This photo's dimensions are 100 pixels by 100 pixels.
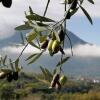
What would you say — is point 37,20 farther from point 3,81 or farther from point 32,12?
point 3,81

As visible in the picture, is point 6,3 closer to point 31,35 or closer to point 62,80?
point 31,35

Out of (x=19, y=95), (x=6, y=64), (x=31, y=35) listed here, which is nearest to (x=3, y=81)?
(x=6, y=64)

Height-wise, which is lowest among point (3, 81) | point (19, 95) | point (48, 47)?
point (19, 95)

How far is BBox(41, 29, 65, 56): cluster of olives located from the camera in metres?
0.71

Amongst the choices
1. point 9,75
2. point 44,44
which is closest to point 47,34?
point 44,44

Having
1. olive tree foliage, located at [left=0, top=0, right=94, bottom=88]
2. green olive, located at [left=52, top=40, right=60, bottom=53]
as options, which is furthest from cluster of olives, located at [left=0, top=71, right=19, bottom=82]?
green olive, located at [left=52, top=40, right=60, bottom=53]

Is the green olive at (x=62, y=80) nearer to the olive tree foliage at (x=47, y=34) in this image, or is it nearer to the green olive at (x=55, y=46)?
the olive tree foliage at (x=47, y=34)

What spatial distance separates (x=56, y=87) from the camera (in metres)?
0.78

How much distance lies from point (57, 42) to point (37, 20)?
0.08 m

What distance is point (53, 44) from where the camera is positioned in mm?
710

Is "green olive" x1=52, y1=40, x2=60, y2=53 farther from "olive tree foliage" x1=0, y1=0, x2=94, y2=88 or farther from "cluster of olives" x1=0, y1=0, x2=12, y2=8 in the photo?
"cluster of olives" x1=0, y1=0, x2=12, y2=8

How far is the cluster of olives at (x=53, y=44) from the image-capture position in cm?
71

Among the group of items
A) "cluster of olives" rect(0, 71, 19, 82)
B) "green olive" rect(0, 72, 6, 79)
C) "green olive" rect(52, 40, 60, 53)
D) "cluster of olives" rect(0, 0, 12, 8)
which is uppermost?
"cluster of olives" rect(0, 0, 12, 8)

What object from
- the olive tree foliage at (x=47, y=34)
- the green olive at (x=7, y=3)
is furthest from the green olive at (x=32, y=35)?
the green olive at (x=7, y=3)
